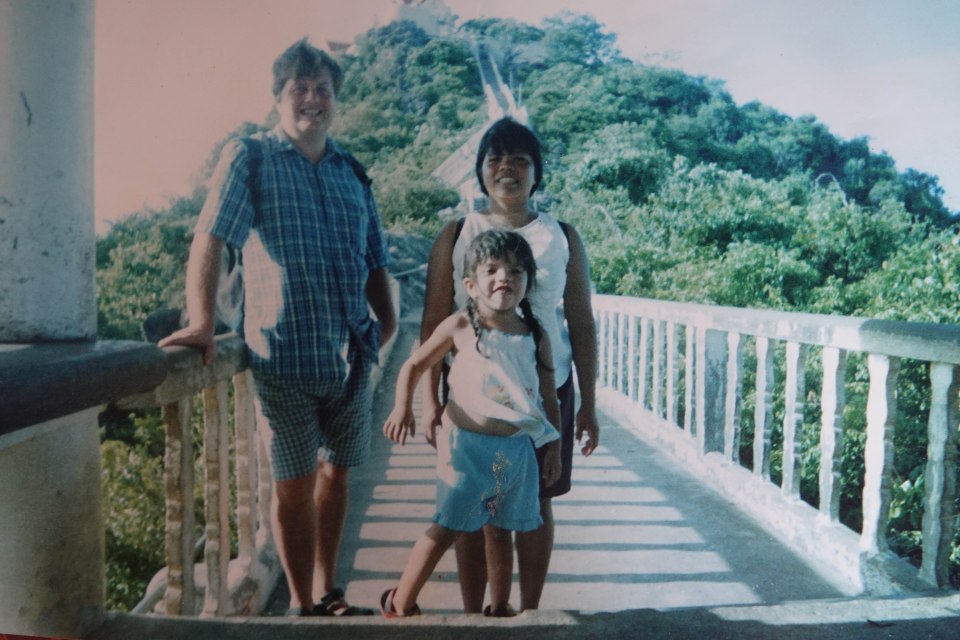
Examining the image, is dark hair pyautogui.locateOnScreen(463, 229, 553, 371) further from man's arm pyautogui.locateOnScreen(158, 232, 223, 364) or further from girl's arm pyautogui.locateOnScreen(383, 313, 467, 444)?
man's arm pyautogui.locateOnScreen(158, 232, 223, 364)

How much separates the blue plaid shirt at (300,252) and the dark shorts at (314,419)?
1.2 inches

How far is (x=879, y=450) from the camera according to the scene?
144 cm

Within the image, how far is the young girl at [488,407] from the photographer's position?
112 cm

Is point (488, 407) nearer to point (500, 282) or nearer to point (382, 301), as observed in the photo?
point (500, 282)

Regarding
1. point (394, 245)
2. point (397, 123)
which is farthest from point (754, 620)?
point (397, 123)

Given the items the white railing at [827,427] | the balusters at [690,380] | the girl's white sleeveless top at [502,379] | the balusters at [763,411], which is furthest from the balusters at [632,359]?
the girl's white sleeveless top at [502,379]

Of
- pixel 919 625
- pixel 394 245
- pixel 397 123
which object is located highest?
pixel 397 123

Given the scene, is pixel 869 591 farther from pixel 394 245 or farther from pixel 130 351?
pixel 130 351

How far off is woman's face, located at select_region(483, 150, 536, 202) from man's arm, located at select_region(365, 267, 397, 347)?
1.05ft

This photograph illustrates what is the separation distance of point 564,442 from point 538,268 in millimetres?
355

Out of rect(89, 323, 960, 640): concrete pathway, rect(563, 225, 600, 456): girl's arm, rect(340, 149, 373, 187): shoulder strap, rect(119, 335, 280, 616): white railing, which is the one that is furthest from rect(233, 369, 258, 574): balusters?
rect(563, 225, 600, 456): girl's arm

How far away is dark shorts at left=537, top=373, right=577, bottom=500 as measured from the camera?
1.24 metres

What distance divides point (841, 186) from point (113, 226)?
4.24ft

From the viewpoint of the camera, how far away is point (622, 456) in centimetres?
186
